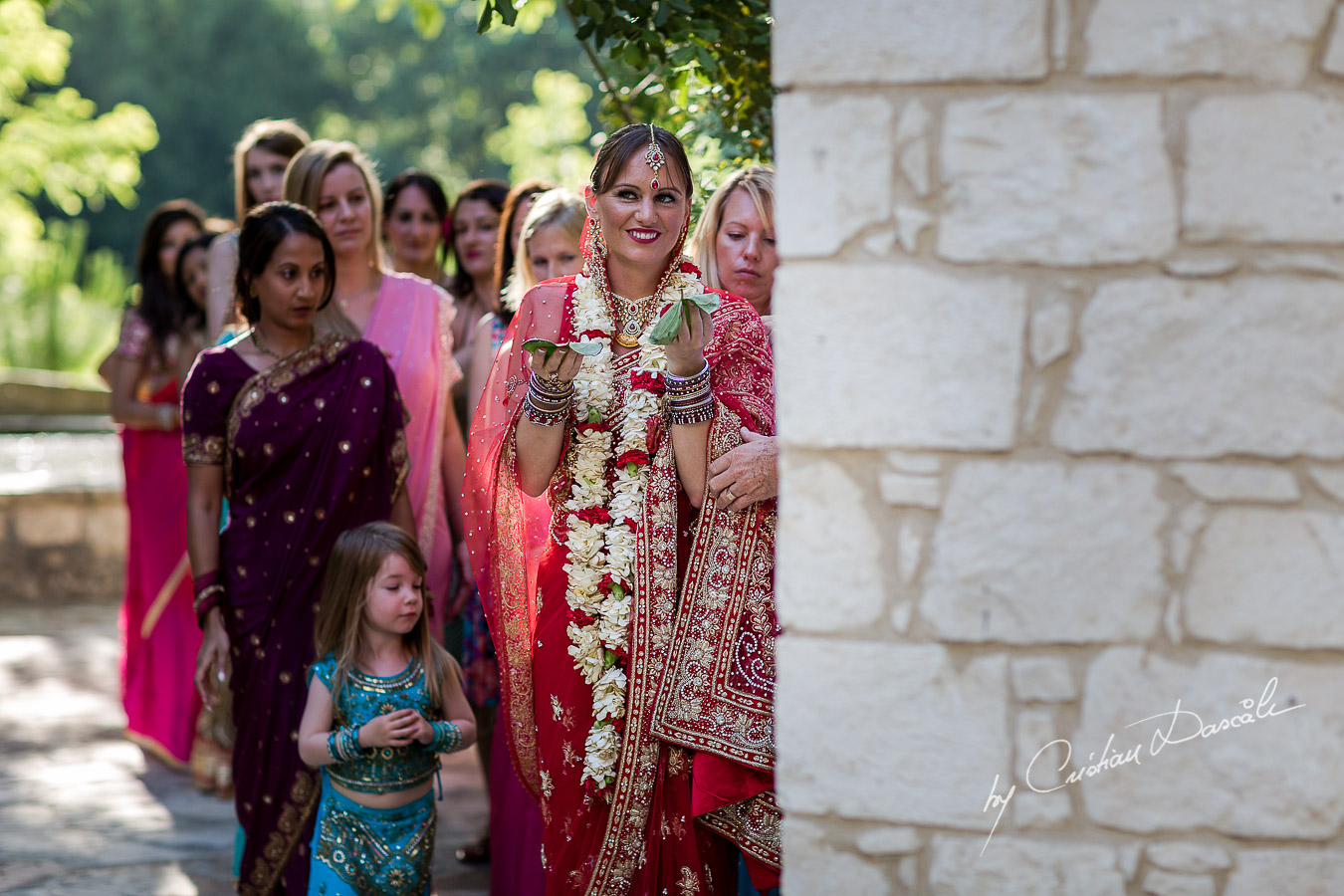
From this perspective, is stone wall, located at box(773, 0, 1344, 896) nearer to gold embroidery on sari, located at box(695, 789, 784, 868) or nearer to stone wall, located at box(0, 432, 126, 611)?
gold embroidery on sari, located at box(695, 789, 784, 868)

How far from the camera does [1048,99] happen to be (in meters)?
1.86

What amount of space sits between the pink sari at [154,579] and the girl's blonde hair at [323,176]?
169 centimetres

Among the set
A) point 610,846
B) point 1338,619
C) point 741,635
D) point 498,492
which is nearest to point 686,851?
point 610,846

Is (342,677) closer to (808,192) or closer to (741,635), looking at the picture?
(741,635)

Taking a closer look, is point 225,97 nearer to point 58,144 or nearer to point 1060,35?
point 58,144

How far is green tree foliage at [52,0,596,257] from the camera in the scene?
25719 mm

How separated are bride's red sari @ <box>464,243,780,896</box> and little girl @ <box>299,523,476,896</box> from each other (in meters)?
0.33

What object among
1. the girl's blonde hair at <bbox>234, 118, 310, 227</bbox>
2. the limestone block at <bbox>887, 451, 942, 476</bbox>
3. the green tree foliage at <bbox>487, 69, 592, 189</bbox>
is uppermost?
the green tree foliage at <bbox>487, 69, 592, 189</bbox>

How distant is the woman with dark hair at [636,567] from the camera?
8.43ft

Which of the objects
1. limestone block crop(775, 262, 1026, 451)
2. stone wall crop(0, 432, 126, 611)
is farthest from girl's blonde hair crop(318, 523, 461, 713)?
stone wall crop(0, 432, 126, 611)

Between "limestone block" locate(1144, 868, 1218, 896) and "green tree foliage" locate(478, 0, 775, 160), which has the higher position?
"green tree foliage" locate(478, 0, 775, 160)

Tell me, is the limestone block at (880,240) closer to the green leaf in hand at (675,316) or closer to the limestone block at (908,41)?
the limestone block at (908,41)

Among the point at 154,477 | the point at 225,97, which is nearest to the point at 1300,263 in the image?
the point at 154,477

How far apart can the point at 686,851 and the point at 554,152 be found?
29.2 ft
